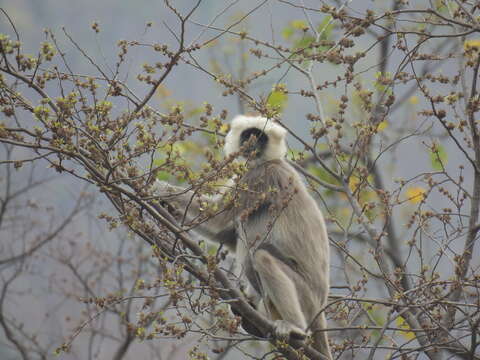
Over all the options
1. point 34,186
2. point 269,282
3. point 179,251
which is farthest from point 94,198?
point 179,251

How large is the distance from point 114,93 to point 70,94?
1.31 feet

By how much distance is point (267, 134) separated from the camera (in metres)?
6.05

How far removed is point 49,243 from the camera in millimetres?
9234

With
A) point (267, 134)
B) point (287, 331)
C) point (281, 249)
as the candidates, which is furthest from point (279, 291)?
point (267, 134)

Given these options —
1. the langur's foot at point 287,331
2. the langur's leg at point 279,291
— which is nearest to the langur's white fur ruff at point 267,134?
the langur's leg at point 279,291

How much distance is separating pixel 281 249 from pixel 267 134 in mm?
1182

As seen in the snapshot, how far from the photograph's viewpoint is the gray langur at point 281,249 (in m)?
4.87

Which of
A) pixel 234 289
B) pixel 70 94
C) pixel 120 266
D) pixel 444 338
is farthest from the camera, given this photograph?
pixel 120 266

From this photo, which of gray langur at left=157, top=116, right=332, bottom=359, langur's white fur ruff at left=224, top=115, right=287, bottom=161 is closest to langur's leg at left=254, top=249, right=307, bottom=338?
gray langur at left=157, top=116, right=332, bottom=359

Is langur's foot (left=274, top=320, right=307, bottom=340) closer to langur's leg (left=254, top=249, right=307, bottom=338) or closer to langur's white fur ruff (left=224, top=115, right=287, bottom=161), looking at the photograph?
langur's leg (left=254, top=249, right=307, bottom=338)

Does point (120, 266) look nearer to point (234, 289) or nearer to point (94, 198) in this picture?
point (94, 198)

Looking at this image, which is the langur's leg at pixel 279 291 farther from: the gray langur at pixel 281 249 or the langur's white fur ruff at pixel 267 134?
the langur's white fur ruff at pixel 267 134

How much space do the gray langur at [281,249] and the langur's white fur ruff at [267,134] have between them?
0.09m

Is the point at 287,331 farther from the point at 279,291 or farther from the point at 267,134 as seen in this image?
the point at 267,134
